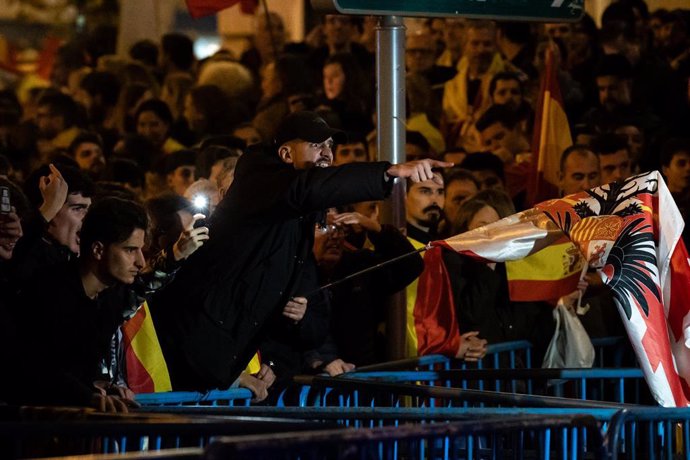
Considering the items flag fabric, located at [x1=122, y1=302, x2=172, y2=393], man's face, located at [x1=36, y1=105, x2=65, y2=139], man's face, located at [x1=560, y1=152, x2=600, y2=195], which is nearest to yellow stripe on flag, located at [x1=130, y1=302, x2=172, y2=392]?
flag fabric, located at [x1=122, y1=302, x2=172, y2=393]

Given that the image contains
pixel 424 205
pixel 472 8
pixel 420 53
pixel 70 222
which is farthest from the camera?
pixel 420 53

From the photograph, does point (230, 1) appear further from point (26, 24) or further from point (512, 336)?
point (26, 24)

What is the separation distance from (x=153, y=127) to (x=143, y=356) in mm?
7941

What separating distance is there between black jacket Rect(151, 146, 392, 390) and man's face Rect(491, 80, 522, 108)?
621cm

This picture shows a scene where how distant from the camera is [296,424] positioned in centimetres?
585

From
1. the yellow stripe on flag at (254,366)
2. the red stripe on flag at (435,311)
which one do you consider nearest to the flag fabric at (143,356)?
the yellow stripe on flag at (254,366)

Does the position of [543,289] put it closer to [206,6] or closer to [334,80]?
[206,6]

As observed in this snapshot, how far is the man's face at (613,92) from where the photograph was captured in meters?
14.2

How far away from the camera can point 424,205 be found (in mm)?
11031

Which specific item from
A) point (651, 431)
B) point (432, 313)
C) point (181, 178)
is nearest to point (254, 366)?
point (432, 313)

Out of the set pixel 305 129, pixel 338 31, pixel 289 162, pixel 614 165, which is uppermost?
pixel 338 31

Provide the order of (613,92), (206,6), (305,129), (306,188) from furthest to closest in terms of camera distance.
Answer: (613,92) → (206,6) → (305,129) → (306,188)

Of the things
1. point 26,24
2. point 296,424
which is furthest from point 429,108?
point 26,24

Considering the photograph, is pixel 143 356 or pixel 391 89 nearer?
pixel 143 356
